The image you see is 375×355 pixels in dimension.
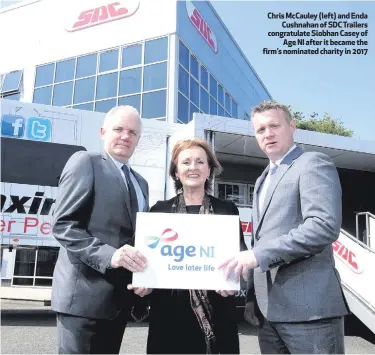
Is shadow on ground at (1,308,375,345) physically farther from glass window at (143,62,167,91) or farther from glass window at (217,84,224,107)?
glass window at (217,84,224,107)

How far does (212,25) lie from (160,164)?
9.11m

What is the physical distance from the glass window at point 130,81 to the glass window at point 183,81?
1.28 metres

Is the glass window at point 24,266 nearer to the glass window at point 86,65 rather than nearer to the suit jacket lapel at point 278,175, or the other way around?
the glass window at point 86,65

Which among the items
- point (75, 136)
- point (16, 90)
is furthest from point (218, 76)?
point (75, 136)

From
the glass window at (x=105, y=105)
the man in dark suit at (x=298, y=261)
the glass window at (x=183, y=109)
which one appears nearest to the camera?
the man in dark suit at (x=298, y=261)

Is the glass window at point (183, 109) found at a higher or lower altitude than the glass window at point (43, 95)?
lower

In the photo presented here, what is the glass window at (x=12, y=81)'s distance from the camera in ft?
46.9

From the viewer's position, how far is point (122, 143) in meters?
2.04

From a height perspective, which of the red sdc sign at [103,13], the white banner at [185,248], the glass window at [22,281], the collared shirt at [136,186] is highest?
the red sdc sign at [103,13]

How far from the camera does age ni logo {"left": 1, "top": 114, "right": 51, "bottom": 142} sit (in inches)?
260

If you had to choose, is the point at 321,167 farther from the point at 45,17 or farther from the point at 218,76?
the point at 45,17

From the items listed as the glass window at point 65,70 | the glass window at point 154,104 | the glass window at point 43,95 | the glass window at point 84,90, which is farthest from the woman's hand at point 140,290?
the glass window at point 43,95

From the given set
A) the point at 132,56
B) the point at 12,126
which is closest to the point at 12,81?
the point at 132,56

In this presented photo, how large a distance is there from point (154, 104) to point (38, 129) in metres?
5.16
